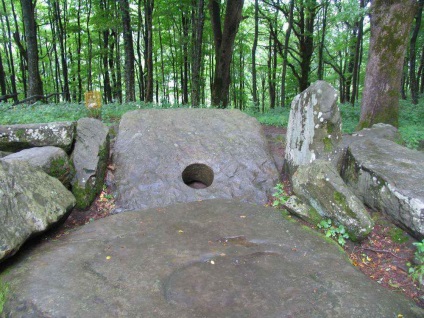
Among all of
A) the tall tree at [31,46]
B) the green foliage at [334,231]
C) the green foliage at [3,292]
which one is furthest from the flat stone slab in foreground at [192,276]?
the tall tree at [31,46]

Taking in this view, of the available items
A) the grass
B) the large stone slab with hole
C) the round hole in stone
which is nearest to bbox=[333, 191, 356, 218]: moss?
the large stone slab with hole

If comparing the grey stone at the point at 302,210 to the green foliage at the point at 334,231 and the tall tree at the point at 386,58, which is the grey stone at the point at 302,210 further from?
the tall tree at the point at 386,58

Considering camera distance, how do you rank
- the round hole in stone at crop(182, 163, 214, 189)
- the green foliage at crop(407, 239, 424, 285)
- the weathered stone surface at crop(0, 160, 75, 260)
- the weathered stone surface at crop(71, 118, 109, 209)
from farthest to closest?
the round hole in stone at crop(182, 163, 214, 189) < the weathered stone surface at crop(71, 118, 109, 209) < the green foliage at crop(407, 239, 424, 285) < the weathered stone surface at crop(0, 160, 75, 260)

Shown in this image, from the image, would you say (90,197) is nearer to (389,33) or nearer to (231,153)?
(231,153)

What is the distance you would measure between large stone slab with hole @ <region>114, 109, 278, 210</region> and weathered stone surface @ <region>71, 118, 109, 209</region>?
0.33 meters

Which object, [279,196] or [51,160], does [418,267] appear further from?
[51,160]

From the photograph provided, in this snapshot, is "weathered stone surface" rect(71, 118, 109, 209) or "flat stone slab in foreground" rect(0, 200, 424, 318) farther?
"weathered stone surface" rect(71, 118, 109, 209)

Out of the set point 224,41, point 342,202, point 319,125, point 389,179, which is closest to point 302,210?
point 342,202

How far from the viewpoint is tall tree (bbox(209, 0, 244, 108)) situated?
12.7 metres

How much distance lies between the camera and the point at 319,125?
498cm

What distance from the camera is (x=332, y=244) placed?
146 inches

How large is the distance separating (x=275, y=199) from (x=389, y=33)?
4896 mm

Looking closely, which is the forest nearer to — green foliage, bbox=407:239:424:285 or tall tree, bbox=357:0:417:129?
tall tree, bbox=357:0:417:129

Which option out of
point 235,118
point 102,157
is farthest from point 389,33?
point 102,157
